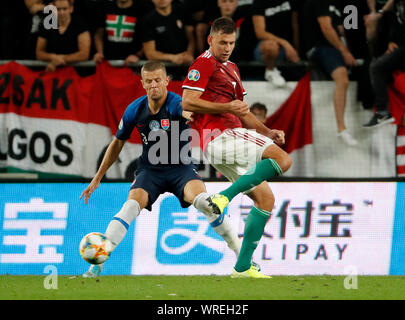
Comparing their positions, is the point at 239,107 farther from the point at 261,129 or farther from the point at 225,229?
the point at 225,229

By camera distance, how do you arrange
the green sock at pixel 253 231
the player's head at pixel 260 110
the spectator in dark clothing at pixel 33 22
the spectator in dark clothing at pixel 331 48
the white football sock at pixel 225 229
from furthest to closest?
1. the spectator in dark clothing at pixel 33 22
2. the spectator in dark clothing at pixel 331 48
3. the player's head at pixel 260 110
4. the white football sock at pixel 225 229
5. the green sock at pixel 253 231

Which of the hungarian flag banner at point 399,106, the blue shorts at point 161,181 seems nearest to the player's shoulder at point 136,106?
the blue shorts at point 161,181

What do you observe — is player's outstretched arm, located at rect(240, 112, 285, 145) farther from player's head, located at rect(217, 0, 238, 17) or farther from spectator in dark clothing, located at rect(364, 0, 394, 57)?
spectator in dark clothing, located at rect(364, 0, 394, 57)

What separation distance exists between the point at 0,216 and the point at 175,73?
120 inches

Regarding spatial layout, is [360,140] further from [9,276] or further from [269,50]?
[9,276]

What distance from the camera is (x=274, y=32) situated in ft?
36.0

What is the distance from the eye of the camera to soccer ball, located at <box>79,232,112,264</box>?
7625 mm

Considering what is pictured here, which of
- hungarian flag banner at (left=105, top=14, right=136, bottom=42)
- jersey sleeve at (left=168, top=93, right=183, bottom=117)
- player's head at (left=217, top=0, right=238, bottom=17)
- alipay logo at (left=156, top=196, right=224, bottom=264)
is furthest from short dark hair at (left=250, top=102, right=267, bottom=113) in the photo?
jersey sleeve at (left=168, top=93, right=183, bottom=117)

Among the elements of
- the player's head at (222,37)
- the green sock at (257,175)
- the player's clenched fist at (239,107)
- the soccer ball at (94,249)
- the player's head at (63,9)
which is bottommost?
the soccer ball at (94,249)

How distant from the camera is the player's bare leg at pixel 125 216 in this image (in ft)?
26.2

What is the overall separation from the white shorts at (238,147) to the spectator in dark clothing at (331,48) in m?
3.32


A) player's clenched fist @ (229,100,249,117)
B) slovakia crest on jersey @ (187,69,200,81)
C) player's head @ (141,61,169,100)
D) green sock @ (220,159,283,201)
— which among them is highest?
player's head @ (141,61,169,100)

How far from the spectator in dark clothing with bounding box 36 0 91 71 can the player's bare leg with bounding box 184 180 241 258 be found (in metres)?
3.55

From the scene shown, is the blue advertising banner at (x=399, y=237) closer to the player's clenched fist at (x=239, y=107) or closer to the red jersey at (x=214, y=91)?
the red jersey at (x=214, y=91)
